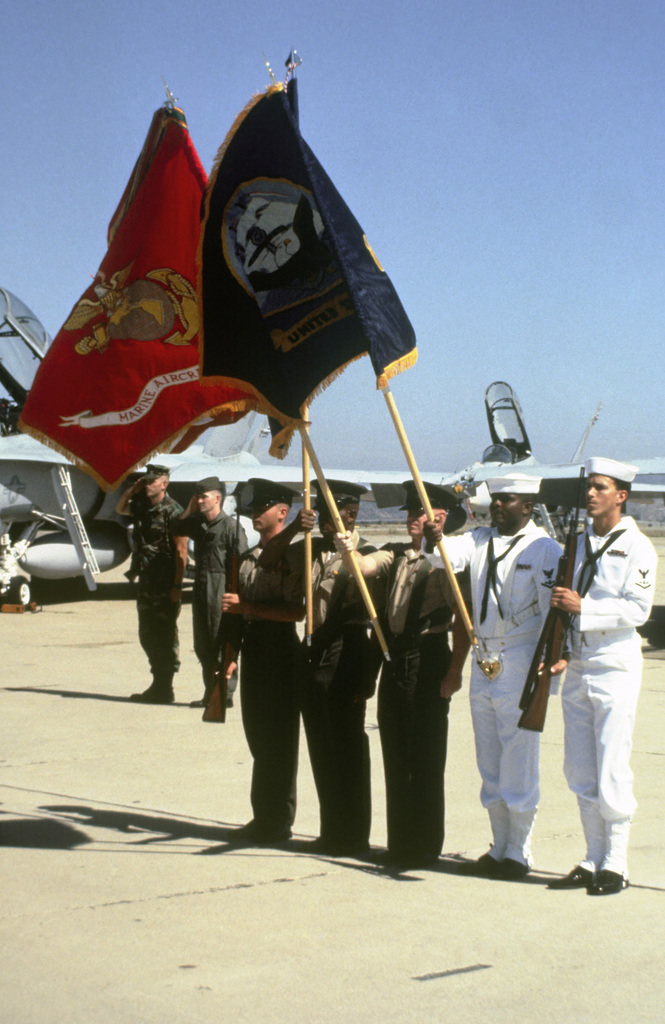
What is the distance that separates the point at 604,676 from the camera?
4617mm

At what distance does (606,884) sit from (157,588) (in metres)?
6.02

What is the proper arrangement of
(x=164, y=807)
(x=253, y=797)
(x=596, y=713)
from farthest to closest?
(x=164, y=807), (x=253, y=797), (x=596, y=713)

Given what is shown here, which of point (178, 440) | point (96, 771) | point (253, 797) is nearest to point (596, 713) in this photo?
point (253, 797)

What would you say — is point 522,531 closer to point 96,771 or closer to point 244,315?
point 244,315

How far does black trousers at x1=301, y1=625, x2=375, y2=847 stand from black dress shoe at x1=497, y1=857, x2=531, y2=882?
0.78m

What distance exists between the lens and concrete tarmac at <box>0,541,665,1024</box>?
11.3ft

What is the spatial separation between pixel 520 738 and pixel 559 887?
636mm

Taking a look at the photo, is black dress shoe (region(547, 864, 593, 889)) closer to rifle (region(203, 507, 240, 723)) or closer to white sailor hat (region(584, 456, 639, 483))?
white sailor hat (region(584, 456, 639, 483))

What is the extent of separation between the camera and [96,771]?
6.96m

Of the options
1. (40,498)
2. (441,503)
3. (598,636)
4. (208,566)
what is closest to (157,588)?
(208,566)

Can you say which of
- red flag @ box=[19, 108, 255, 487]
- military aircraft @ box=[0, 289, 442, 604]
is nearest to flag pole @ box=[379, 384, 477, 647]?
red flag @ box=[19, 108, 255, 487]

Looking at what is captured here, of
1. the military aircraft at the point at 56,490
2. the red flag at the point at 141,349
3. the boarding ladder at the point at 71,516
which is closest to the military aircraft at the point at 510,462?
the military aircraft at the point at 56,490

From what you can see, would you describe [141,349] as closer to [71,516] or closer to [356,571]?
[356,571]

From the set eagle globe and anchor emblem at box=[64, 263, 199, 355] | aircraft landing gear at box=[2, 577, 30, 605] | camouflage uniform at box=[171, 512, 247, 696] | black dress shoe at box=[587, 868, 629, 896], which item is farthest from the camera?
aircraft landing gear at box=[2, 577, 30, 605]
